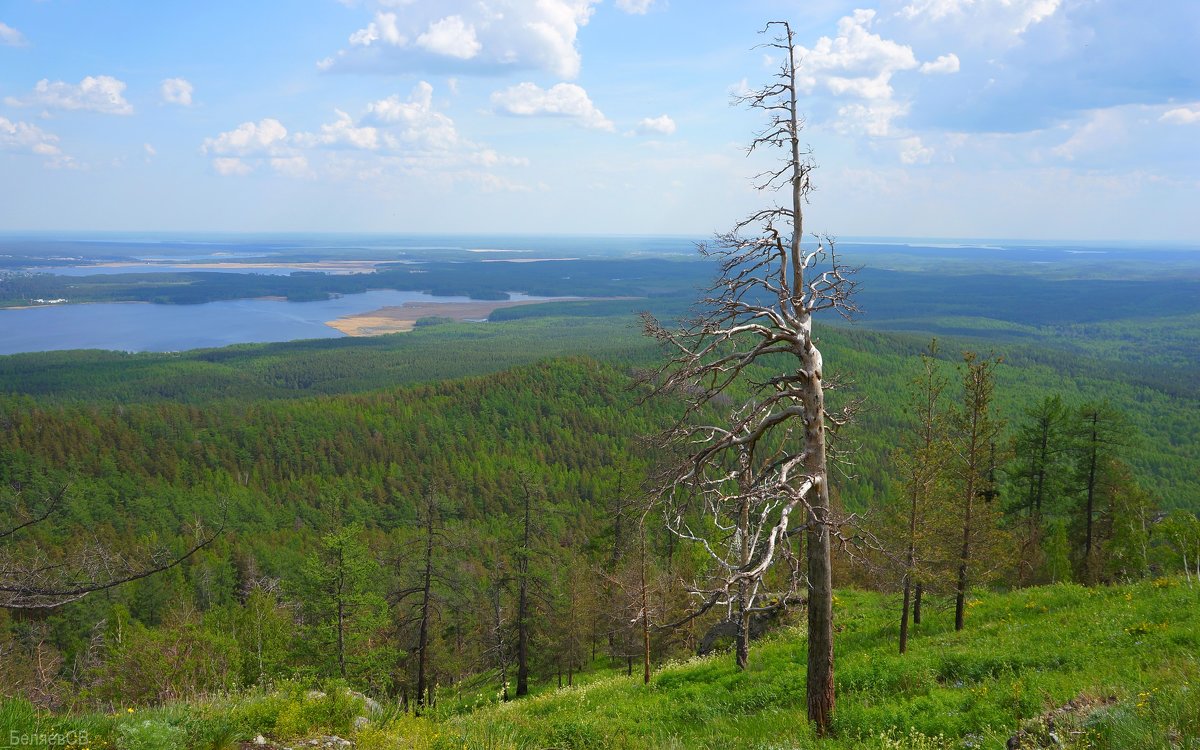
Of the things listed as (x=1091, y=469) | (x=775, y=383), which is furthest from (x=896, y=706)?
(x=1091, y=469)

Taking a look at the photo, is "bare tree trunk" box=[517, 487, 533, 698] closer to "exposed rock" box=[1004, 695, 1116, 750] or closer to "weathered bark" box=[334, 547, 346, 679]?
"weathered bark" box=[334, 547, 346, 679]

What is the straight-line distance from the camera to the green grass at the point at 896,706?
7387 millimetres

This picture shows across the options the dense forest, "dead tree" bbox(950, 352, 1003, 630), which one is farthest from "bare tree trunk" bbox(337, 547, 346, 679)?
"dead tree" bbox(950, 352, 1003, 630)

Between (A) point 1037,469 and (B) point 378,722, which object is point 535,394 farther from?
(B) point 378,722

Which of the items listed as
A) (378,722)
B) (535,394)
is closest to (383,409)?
(535,394)

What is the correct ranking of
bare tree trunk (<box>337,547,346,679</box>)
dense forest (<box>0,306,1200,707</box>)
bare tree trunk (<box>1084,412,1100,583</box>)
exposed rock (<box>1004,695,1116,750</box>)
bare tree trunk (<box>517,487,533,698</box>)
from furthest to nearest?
bare tree trunk (<box>517,487,533,698</box>)
bare tree trunk (<box>1084,412,1100,583</box>)
dense forest (<box>0,306,1200,707</box>)
bare tree trunk (<box>337,547,346,679</box>)
exposed rock (<box>1004,695,1116,750</box>)

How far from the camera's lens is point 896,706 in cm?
1007

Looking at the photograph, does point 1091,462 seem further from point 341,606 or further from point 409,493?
point 409,493

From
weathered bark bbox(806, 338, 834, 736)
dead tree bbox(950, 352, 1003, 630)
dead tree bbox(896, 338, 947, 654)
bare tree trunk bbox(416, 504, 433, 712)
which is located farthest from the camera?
bare tree trunk bbox(416, 504, 433, 712)

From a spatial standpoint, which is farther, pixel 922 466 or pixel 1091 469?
pixel 1091 469

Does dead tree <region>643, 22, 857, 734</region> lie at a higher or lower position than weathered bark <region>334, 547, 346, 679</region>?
higher

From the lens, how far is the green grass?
7387 mm

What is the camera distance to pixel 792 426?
30.9 ft

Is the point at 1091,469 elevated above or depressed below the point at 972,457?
below
